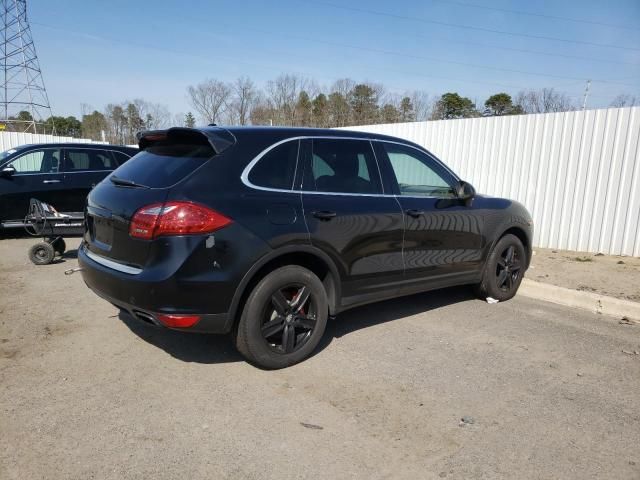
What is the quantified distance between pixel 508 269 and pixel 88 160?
324 inches

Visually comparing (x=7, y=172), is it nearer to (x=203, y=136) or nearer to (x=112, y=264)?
(x=112, y=264)

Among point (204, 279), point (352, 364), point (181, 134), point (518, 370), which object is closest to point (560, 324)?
point (518, 370)

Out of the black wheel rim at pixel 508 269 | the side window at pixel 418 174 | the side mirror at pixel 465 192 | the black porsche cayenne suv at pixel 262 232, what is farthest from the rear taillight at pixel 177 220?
the black wheel rim at pixel 508 269

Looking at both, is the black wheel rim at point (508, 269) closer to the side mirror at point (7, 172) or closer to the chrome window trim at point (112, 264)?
the chrome window trim at point (112, 264)

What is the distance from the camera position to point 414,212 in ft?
15.1

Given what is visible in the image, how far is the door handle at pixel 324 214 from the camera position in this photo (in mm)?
3848

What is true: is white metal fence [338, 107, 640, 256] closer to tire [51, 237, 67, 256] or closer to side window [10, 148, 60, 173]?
tire [51, 237, 67, 256]

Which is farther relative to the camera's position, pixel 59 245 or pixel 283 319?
pixel 59 245

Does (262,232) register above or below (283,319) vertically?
above

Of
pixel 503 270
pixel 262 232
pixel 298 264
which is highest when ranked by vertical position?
pixel 262 232

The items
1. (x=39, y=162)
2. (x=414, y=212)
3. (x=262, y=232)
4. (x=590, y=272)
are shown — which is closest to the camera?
(x=262, y=232)

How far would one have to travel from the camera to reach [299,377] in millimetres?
3723

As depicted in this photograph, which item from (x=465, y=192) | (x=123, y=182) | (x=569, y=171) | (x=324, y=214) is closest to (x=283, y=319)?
(x=324, y=214)

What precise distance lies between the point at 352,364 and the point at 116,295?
1.90 meters
